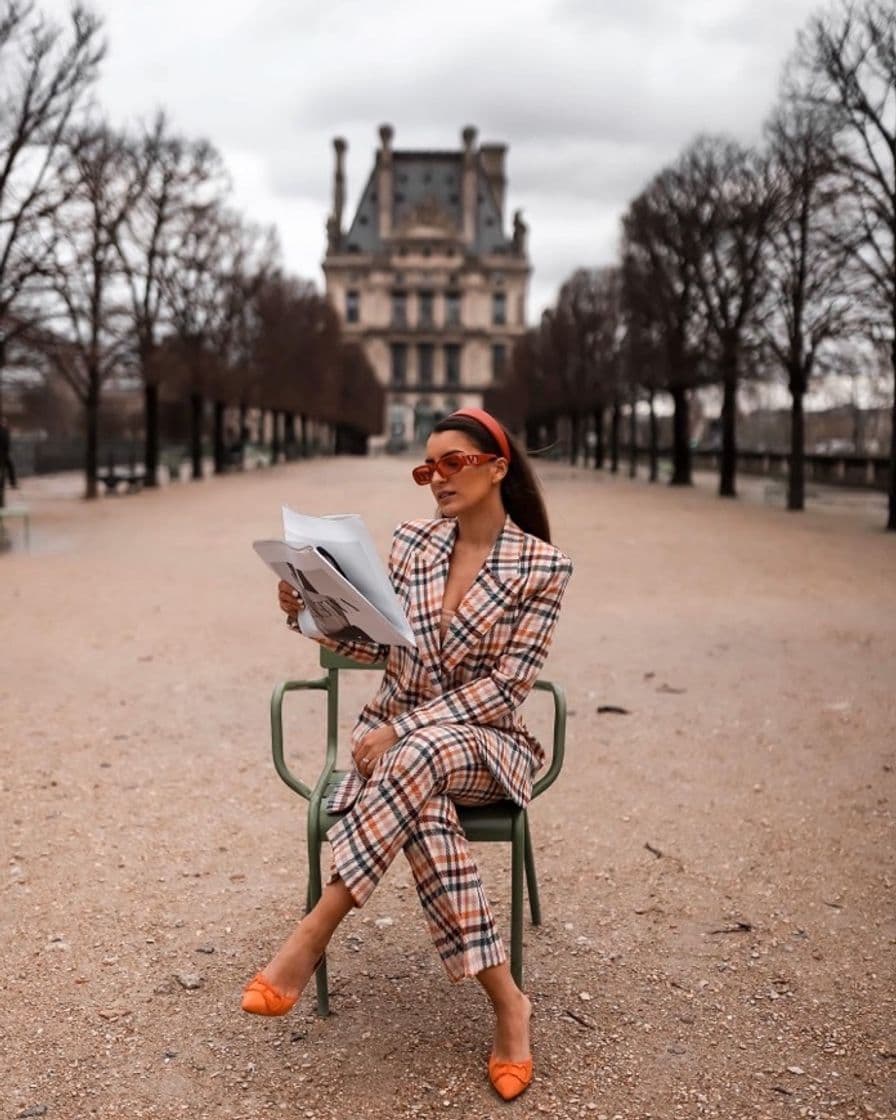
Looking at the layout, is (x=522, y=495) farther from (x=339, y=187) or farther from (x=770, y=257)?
(x=339, y=187)

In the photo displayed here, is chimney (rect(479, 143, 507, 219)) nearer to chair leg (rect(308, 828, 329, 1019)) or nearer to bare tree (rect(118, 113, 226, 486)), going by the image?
bare tree (rect(118, 113, 226, 486))

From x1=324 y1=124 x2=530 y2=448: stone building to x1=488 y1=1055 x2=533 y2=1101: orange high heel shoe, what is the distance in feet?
381

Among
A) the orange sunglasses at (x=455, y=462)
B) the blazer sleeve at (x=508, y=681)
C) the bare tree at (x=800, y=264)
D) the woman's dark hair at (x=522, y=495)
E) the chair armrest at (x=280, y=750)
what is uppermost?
the bare tree at (x=800, y=264)

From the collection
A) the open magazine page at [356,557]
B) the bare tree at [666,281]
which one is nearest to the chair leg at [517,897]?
the open magazine page at [356,557]

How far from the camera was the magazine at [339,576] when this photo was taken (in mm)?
3133

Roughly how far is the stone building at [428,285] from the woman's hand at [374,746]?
11585cm

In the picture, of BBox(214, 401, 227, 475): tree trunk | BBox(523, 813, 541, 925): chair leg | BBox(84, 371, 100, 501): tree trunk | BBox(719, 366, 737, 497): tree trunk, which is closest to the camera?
BBox(523, 813, 541, 925): chair leg

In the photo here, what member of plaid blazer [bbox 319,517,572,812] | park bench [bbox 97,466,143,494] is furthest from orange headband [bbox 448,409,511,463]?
park bench [bbox 97,466,143,494]

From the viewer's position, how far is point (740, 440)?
221ft

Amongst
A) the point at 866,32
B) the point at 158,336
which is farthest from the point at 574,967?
the point at 158,336

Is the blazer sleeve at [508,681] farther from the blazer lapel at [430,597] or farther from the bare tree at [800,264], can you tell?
the bare tree at [800,264]

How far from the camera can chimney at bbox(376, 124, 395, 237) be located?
407 ft

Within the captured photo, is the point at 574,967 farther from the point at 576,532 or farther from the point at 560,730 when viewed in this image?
the point at 576,532

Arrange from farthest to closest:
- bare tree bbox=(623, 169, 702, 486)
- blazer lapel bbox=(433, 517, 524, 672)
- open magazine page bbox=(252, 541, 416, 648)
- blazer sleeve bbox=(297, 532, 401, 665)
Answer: bare tree bbox=(623, 169, 702, 486), blazer sleeve bbox=(297, 532, 401, 665), blazer lapel bbox=(433, 517, 524, 672), open magazine page bbox=(252, 541, 416, 648)
